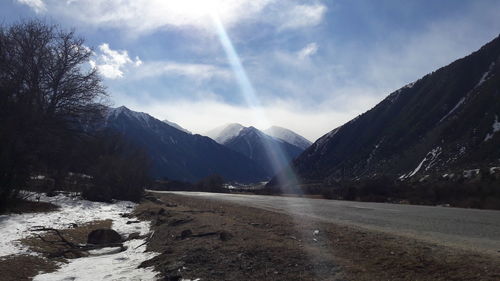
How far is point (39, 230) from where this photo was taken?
59.4 feet

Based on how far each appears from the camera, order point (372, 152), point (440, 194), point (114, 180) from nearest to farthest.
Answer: point (114, 180) → point (440, 194) → point (372, 152)

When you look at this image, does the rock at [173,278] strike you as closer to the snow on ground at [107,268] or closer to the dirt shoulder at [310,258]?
the dirt shoulder at [310,258]

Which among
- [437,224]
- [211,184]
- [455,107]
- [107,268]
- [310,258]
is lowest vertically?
[107,268]

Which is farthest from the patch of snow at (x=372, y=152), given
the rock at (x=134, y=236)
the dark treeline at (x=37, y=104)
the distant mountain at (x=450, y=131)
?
the rock at (x=134, y=236)

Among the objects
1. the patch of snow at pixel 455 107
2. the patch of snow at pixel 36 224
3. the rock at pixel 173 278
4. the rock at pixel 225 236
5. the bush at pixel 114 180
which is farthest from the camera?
the patch of snow at pixel 455 107

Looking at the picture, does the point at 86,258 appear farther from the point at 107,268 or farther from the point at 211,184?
the point at 211,184

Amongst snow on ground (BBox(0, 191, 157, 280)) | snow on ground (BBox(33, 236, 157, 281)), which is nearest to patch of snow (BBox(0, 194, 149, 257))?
snow on ground (BBox(0, 191, 157, 280))

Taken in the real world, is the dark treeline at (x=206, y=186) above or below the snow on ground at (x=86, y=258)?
above

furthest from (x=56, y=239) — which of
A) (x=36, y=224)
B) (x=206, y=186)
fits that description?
(x=206, y=186)

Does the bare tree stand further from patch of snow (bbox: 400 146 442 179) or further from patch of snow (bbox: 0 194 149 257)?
patch of snow (bbox: 400 146 442 179)

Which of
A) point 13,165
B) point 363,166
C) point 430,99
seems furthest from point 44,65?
point 430,99

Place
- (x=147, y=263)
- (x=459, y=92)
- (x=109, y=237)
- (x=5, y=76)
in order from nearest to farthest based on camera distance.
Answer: (x=147, y=263) < (x=109, y=237) < (x=5, y=76) < (x=459, y=92)

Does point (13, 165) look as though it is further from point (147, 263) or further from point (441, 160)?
point (441, 160)

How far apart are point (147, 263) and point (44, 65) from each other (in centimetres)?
2183
